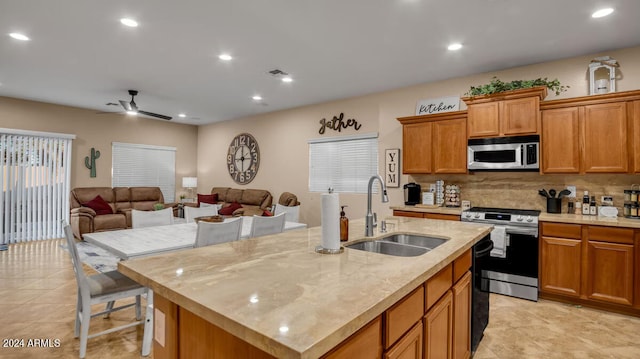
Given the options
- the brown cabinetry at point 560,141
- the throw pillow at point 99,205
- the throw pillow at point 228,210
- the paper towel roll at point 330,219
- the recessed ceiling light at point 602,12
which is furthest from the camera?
the throw pillow at point 228,210

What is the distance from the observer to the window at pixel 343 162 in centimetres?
569

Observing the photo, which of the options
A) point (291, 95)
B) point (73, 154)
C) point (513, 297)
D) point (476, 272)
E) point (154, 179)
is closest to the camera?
point (476, 272)

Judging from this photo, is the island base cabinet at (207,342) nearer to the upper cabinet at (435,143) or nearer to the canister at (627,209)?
the upper cabinet at (435,143)

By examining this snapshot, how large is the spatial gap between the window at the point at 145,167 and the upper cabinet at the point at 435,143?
624cm

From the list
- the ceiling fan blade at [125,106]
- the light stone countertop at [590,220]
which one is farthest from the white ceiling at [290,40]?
the light stone countertop at [590,220]

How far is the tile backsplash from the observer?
3.60 meters

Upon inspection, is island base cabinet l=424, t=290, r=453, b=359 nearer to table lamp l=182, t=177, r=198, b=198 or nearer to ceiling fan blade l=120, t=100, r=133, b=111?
ceiling fan blade l=120, t=100, r=133, b=111

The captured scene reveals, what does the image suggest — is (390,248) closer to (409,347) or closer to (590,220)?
(409,347)

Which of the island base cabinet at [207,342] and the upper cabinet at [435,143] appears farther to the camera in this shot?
the upper cabinet at [435,143]

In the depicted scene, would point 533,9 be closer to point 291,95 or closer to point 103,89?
point 291,95

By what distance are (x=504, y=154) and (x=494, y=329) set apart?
2.04 meters

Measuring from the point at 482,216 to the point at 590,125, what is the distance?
1430mm

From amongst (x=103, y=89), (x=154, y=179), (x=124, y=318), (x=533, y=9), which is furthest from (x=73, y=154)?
(x=533, y=9)

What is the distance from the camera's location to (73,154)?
22.3 feet
